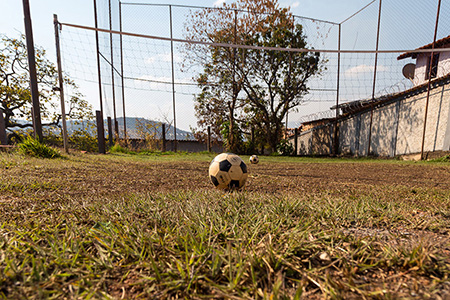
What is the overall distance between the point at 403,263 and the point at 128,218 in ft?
4.71

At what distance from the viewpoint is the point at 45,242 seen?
1.11 metres

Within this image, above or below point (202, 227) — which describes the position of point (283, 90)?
above

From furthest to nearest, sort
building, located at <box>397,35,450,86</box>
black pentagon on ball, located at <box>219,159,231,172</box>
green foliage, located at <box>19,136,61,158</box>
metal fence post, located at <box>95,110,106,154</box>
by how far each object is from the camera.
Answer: building, located at <box>397,35,450,86</box>
metal fence post, located at <box>95,110,106,154</box>
green foliage, located at <box>19,136,61,158</box>
black pentagon on ball, located at <box>219,159,231,172</box>

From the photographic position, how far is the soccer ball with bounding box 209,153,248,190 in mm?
2564

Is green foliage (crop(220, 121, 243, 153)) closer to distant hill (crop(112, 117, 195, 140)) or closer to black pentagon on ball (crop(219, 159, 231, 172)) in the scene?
distant hill (crop(112, 117, 195, 140))

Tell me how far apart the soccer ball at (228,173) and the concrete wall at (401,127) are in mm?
9801

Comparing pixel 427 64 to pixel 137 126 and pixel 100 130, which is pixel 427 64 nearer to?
pixel 137 126

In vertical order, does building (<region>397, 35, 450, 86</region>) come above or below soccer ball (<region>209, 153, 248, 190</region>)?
above

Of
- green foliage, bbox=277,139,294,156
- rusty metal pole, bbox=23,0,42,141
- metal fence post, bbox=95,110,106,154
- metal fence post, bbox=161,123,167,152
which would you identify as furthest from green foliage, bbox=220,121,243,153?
rusty metal pole, bbox=23,0,42,141

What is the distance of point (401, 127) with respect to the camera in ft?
33.2

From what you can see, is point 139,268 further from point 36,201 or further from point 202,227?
point 36,201

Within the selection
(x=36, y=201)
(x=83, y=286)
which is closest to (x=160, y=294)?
(x=83, y=286)

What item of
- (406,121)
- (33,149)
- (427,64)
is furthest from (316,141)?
(33,149)

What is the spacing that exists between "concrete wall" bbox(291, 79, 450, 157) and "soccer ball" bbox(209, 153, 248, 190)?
9801 mm
